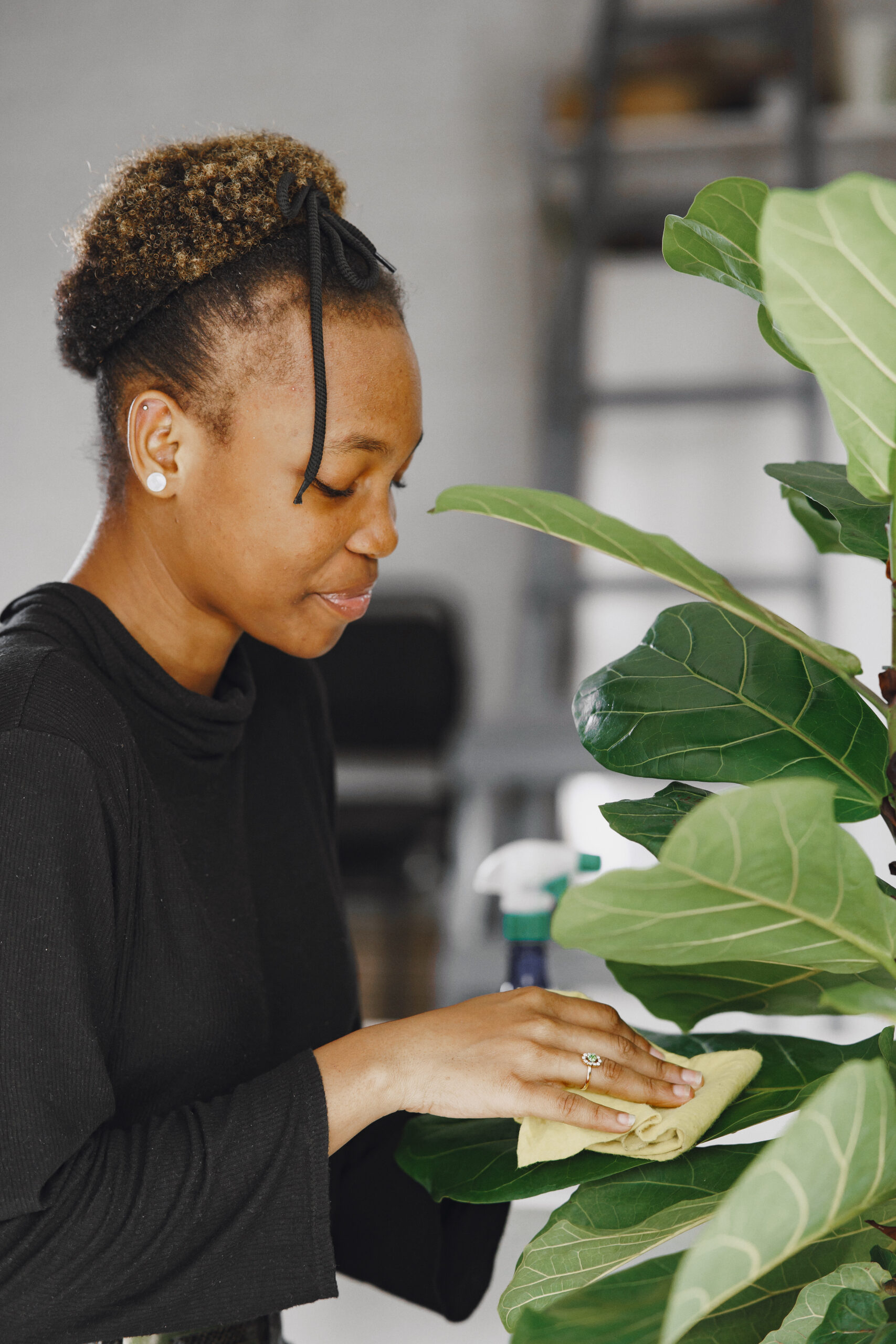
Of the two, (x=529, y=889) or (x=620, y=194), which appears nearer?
(x=529, y=889)

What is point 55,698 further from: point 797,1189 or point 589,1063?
point 797,1189

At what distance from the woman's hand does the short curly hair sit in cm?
45

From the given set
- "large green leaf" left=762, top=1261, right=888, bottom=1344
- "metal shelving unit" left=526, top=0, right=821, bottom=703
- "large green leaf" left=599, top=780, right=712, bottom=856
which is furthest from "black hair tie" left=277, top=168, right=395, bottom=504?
"metal shelving unit" left=526, top=0, right=821, bottom=703

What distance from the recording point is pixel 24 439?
4082 mm

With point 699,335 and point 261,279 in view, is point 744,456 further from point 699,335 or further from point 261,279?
point 261,279

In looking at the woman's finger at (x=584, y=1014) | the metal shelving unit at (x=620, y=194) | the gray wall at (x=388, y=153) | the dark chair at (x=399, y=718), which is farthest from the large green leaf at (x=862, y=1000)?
the gray wall at (x=388, y=153)

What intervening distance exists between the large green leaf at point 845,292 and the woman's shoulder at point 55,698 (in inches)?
20.9

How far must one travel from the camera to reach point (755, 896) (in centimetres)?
46

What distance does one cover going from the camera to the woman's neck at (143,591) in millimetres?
972

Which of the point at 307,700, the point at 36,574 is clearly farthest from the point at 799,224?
the point at 36,574

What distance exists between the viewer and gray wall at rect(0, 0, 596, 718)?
13.1ft

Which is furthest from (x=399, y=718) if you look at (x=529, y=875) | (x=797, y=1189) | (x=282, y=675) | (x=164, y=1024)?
(x=797, y=1189)

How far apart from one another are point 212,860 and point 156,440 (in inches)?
13.3

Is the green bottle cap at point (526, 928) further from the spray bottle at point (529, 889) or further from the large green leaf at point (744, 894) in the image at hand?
the large green leaf at point (744, 894)
